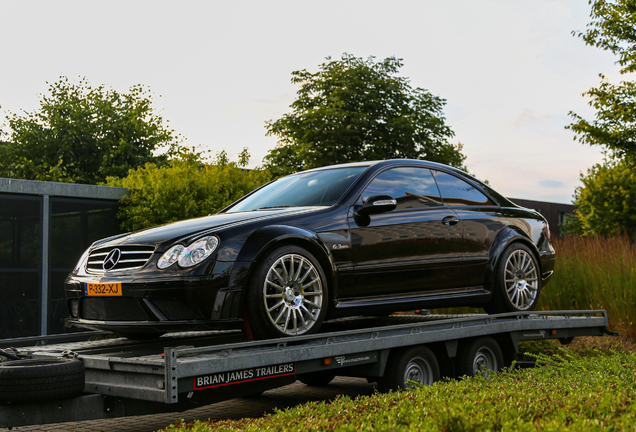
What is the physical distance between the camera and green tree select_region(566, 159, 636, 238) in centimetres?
Answer: 3088

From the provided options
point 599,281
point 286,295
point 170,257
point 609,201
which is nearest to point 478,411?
point 286,295

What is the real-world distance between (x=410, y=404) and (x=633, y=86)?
17.3m

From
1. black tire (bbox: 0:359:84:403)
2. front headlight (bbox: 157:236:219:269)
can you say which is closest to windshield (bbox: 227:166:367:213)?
front headlight (bbox: 157:236:219:269)

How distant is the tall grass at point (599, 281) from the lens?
981 cm

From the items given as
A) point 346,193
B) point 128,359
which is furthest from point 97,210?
point 128,359

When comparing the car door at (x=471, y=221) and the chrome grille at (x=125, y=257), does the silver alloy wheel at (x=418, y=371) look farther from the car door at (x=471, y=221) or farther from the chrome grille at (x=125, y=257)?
the chrome grille at (x=125, y=257)

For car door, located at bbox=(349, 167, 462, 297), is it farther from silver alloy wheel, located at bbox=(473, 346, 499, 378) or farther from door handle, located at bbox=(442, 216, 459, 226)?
silver alloy wheel, located at bbox=(473, 346, 499, 378)

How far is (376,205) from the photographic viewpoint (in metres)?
5.59

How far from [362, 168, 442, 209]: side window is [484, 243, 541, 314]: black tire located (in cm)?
105

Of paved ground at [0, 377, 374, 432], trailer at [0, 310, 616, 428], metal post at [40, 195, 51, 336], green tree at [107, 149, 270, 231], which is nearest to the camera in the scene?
trailer at [0, 310, 616, 428]

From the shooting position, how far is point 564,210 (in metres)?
57.3

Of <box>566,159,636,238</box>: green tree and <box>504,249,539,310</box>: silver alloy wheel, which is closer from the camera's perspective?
<box>504,249,539,310</box>: silver alloy wheel

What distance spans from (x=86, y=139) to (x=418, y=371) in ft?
101

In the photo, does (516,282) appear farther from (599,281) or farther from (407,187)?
(599,281)
